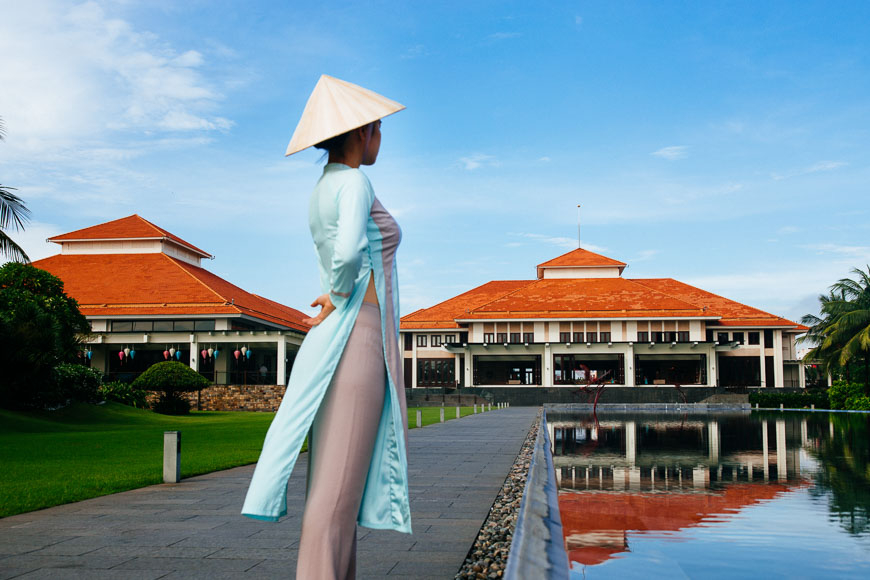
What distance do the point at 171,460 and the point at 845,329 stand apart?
41602mm

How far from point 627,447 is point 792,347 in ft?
160

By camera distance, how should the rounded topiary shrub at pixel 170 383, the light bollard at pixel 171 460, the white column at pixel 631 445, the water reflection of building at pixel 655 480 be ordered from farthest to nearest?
the rounded topiary shrub at pixel 170 383, the white column at pixel 631 445, the light bollard at pixel 171 460, the water reflection of building at pixel 655 480

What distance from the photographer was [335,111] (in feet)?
9.22

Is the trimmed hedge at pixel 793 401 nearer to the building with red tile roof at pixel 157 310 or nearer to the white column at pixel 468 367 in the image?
the white column at pixel 468 367

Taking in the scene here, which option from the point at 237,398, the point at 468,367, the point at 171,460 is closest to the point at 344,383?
the point at 171,460

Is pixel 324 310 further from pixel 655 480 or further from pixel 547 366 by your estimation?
pixel 547 366

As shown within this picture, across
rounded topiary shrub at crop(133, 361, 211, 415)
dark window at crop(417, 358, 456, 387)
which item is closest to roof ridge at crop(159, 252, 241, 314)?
rounded topiary shrub at crop(133, 361, 211, 415)

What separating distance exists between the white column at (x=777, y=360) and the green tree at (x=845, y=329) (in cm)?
307

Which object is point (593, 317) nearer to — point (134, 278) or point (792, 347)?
point (792, 347)

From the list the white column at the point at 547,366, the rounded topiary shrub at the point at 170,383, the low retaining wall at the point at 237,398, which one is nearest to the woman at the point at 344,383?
the rounded topiary shrub at the point at 170,383

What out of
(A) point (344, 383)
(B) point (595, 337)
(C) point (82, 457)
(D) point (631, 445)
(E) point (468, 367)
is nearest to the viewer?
(A) point (344, 383)

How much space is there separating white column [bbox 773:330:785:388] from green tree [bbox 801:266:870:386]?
3070 millimetres

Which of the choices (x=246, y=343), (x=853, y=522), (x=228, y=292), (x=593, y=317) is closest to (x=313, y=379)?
(x=853, y=522)

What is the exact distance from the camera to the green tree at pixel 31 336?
18.8 metres
